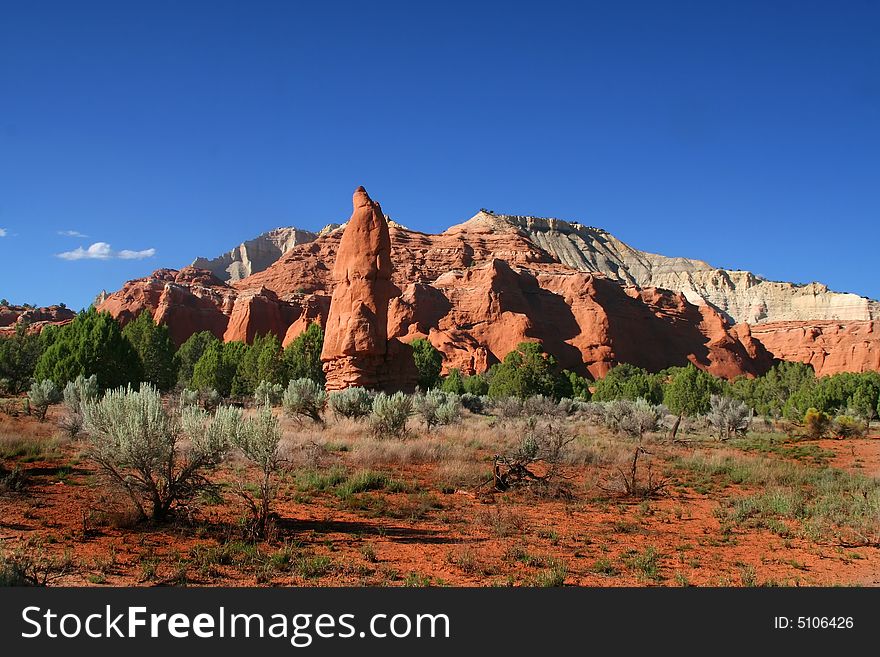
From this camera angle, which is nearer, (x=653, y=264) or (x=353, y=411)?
Answer: (x=353, y=411)

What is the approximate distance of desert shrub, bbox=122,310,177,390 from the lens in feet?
137

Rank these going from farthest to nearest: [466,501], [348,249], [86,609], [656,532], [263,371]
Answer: [263,371] < [348,249] < [466,501] < [656,532] < [86,609]

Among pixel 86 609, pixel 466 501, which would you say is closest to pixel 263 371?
pixel 466 501

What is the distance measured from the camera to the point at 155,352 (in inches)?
1666

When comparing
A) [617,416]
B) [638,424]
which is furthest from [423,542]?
[617,416]

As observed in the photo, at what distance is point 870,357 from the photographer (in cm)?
8444

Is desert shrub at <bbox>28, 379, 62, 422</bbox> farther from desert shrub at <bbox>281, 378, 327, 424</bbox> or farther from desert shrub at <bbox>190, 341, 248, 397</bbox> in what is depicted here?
desert shrub at <bbox>190, 341, 248, 397</bbox>

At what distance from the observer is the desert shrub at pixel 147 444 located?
317 inches

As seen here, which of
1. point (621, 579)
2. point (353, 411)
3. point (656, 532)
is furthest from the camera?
point (353, 411)

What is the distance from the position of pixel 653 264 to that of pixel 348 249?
160m

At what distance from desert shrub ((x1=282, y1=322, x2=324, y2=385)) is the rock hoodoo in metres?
8.38

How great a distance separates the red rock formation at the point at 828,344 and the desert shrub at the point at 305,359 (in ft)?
249

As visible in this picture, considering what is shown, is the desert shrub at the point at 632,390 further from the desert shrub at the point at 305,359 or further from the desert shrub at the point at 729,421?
the desert shrub at the point at 305,359

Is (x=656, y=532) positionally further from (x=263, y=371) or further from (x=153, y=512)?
(x=263, y=371)
